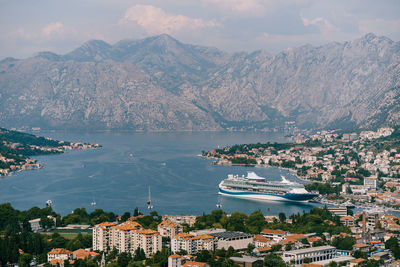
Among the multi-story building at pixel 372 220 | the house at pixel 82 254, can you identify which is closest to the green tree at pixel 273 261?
the house at pixel 82 254

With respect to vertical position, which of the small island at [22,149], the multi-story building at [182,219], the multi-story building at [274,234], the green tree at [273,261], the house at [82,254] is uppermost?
the small island at [22,149]

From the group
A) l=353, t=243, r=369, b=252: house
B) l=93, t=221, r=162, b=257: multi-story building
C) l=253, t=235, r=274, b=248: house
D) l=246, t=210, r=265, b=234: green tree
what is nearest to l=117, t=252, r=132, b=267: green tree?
l=93, t=221, r=162, b=257: multi-story building

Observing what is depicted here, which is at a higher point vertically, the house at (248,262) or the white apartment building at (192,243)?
the white apartment building at (192,243)

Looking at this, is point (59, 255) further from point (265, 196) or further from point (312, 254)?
point (265, 196)

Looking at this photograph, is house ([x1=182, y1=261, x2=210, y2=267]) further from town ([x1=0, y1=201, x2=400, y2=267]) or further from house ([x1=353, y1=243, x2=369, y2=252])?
house ([x1=353, y1=243, x2=369, y2=252])

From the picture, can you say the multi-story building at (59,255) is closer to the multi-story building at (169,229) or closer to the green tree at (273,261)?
the multi-story building at (169,229)

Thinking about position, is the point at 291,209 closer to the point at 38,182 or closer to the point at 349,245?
the point at 349,245

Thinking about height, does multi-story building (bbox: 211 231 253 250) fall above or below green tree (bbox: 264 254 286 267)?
above
